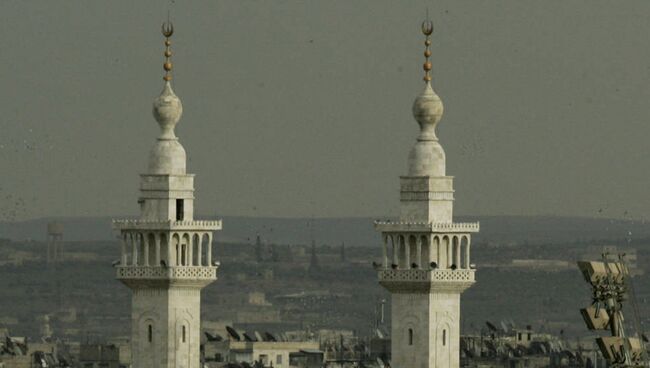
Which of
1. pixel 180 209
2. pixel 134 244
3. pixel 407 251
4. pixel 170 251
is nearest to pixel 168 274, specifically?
pixel 170 251

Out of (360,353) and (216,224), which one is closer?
(216,224)

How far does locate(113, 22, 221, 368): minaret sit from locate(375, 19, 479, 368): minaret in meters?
4.22

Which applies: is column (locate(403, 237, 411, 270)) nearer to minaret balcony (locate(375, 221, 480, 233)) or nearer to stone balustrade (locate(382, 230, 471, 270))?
stone balustrade (locate(382, 230, 471, 270))

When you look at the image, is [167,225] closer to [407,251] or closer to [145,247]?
[145,247]

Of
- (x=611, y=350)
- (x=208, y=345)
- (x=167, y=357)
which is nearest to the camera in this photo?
(x=611, y=350)

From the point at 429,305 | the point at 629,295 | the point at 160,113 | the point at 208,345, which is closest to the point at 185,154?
the point at 160,113

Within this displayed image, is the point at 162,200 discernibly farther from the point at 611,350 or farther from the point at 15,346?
the point at 15,346

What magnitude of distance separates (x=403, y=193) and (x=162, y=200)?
555cm

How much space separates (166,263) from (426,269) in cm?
597

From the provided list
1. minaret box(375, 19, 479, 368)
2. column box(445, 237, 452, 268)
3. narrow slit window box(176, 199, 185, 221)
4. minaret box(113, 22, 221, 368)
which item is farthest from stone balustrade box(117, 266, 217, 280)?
column box(445, 237, 452, 268)

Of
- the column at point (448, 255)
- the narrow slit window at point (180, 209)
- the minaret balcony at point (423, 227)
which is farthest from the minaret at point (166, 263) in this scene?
the column at point (448, 255)

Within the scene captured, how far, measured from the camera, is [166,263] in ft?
267

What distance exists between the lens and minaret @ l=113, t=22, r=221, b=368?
81312 mm

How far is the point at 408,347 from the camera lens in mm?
81125
